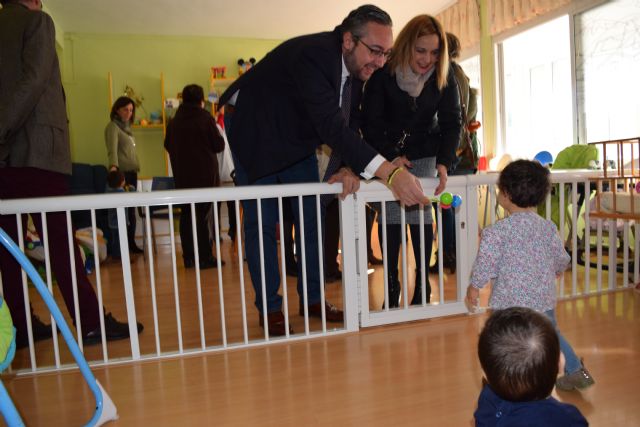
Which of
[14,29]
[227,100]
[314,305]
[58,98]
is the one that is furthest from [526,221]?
[14,29]

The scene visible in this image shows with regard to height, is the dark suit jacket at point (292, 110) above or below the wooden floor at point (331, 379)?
above

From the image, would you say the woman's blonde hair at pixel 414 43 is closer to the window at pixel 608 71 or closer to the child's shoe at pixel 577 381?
the child's shoe at pixel 577 381

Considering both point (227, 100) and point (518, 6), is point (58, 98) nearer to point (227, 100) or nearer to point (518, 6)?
point (227, 100)

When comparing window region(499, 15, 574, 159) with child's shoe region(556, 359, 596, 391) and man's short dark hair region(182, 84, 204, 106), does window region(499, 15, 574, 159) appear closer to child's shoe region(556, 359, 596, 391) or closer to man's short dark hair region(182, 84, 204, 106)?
man's short dark hair region(182, 84, 204, 106)

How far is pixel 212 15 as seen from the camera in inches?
193

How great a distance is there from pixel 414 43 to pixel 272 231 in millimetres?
803

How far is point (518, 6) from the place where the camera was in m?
4.16

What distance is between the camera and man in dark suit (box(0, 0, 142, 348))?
1.52m

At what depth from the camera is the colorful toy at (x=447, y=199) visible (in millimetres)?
1687

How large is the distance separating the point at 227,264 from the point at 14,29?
1.96 meters

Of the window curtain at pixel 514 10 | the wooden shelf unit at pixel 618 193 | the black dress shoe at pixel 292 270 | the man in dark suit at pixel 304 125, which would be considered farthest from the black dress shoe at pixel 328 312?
the window curtain at pixel 514 10

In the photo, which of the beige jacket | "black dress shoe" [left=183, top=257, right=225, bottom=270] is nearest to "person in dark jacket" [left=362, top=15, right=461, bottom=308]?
"black dress shoe" [left=183, top=257, right=225, bottom=270]

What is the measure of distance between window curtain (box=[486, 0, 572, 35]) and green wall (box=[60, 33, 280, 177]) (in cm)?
279

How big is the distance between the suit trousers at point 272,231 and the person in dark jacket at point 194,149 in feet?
4.78
